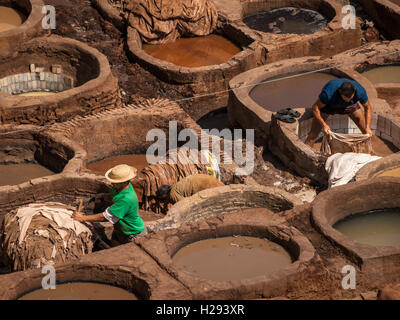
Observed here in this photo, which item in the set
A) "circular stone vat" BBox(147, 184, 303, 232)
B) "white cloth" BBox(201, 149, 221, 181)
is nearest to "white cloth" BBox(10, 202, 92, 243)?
"circular stone vat" BBox(147, 184, 303, 232)

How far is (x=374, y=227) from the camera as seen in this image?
444 inches

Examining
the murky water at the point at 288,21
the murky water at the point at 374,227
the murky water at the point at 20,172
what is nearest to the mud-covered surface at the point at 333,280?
the murky water at the point at 374,227

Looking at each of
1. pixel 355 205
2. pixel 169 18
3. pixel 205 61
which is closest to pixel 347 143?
pixel 355 205

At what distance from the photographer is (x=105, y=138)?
16.0 metres

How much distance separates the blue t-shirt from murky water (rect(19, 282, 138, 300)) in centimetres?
509

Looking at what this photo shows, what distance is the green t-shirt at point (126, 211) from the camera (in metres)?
11.3

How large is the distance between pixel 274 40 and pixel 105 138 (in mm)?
3992

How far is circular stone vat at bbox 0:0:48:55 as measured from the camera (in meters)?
17.5

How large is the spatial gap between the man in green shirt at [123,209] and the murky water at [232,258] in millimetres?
993

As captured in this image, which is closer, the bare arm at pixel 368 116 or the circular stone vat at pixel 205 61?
the bare arm at pixel 368 116

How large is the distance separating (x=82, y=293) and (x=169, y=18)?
9109 millimetres

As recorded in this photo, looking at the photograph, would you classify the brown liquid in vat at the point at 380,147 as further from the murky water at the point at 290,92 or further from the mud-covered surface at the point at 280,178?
the murky water at the point at 290,92
